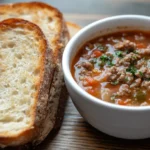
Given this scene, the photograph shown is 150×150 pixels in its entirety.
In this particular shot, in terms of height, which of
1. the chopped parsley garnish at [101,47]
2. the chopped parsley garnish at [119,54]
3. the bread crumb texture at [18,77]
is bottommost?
the bread crumb texture at [18,77]

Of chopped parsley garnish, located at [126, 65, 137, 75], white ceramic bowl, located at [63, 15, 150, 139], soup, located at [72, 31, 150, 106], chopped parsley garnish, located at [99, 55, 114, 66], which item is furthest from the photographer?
chopped parsley garnish, located at [99, 55, 114, 66]

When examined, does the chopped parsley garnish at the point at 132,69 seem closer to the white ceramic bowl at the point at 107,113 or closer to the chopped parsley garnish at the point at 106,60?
the chopped parsley garnish at the point at 106,60

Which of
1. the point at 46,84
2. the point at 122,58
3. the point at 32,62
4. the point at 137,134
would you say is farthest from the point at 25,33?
the point at 137,134

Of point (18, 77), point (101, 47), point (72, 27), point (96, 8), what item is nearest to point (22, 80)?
point (18, 77)

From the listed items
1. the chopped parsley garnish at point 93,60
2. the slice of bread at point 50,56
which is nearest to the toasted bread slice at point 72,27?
the slice of bread at point 50,56

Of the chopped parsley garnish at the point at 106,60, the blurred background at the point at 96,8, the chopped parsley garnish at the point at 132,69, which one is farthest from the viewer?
the blurred background at the point at 96,8

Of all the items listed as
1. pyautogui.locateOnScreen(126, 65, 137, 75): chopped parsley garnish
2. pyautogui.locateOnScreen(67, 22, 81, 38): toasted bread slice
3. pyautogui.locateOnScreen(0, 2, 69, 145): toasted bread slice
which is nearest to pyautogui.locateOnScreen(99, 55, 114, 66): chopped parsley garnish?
pyautogui.locateOnScreen(126, 65, 137, 75): chopped parsley garnish

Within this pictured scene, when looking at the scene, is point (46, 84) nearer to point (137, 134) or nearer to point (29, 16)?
point (137, 134)

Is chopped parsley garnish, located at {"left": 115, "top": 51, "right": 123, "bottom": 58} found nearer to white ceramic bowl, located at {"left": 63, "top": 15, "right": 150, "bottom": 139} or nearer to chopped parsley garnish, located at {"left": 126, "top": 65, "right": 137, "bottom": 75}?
chopped parsley garnish, located at {"left": 126, "top": 65, "right": 137, "bottom": 75}
